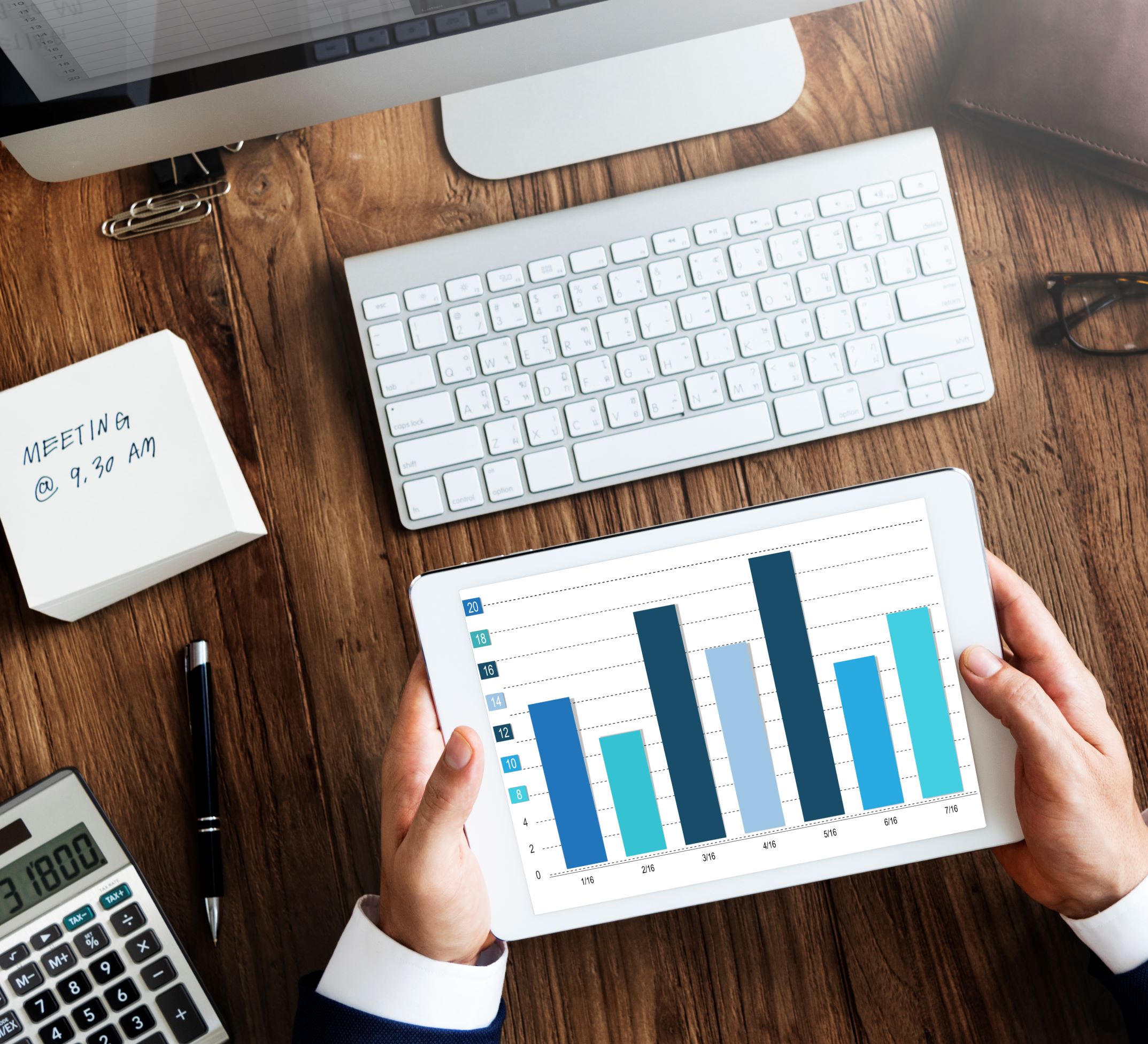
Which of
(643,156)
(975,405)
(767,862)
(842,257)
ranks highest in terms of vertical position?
(643,156)

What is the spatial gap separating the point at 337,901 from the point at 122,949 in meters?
0.16

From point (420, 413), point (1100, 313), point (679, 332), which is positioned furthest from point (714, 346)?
point (1100, 313)

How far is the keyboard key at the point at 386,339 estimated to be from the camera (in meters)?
0.67

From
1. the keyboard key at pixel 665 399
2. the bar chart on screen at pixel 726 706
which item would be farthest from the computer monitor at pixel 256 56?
the bar chart on screen at pixel 726 706

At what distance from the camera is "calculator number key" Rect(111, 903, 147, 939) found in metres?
0.64

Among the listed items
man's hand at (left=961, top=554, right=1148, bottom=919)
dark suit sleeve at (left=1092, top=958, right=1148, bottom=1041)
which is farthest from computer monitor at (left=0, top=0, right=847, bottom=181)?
dark suit sleeve at (left=1092, top=958, right=1148, bottom=1041)

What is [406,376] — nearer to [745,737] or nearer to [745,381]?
[745,381]

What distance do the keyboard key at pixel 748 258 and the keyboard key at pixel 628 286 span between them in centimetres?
7

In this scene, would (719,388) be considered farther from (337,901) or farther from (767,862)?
(337,901)

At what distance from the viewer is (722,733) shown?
585 mm

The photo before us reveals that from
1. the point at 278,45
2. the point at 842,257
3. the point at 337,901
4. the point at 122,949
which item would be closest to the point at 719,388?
the point at 842,257

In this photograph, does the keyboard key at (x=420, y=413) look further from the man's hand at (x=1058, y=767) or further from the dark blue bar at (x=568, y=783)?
the man's hand at (x=1058, y=767)

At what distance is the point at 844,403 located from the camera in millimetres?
671

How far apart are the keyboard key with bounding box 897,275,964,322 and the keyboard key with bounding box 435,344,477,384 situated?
340 mm
